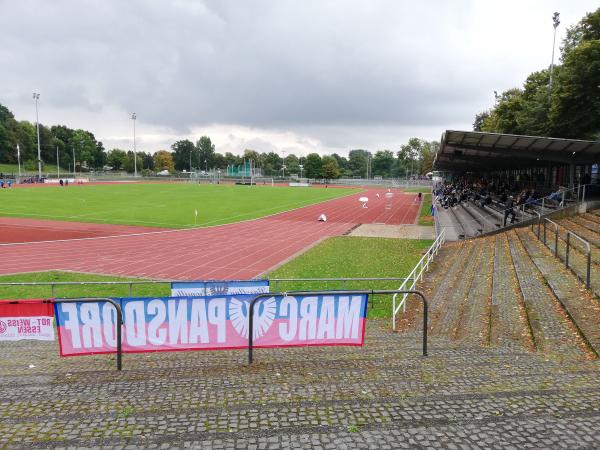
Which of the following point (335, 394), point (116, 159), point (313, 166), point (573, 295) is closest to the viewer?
point (335, 394)

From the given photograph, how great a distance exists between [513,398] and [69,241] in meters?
25.2

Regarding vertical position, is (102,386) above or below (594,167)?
below

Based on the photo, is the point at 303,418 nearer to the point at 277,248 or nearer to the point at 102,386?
the point at 102,386

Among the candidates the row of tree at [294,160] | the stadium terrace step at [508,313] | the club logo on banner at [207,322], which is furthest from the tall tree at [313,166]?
the club logo on banner at [207,322]

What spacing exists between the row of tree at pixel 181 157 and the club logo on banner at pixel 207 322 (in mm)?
130749

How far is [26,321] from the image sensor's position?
694 cm

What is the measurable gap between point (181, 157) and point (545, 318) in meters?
191

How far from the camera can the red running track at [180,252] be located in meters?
18.4

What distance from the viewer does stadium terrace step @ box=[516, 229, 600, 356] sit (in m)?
7.93

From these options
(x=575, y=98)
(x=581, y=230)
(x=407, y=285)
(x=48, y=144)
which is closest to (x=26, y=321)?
(x=407, y=285)

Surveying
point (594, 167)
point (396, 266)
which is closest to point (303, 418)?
point (396, 266)

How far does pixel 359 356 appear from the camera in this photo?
7262mm

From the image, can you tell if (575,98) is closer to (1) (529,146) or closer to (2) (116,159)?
(1) (529,146)

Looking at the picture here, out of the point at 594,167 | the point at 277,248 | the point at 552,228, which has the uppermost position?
the point at 594,167
